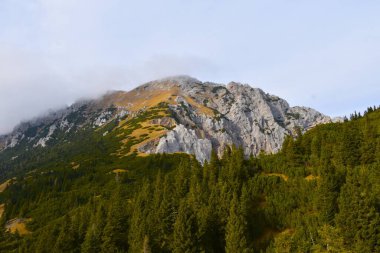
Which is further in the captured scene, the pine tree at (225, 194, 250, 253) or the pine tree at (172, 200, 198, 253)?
the pine tree at (172, 200, 198, 253)

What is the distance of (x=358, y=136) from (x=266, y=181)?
105ft

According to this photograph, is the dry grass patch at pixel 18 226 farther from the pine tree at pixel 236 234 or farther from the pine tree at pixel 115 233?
the pine tree at pixel 236 234

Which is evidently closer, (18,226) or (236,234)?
(236,234)

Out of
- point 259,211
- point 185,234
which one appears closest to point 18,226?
point 185,234

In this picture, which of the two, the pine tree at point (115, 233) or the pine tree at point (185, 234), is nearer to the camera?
the pine tree at point (185, 234)

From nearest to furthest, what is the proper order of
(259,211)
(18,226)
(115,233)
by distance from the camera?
(115,233) < (259,211) < (18,226)

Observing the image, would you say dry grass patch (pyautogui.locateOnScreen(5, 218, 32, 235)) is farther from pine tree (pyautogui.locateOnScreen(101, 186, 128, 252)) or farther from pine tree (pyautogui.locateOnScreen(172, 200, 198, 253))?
pine tree (pyautogui.locateOnScreen(172, 200, 198, 253))

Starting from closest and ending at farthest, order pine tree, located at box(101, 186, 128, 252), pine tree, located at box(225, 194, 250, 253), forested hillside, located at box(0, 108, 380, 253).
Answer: forested hillside, located at box(0, 108, 380, 253)
pine tree, located at box(225, 194, 250, 253)
pine tree, located at box(101, 186, 128, 252)

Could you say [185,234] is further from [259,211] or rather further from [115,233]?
[259,211]

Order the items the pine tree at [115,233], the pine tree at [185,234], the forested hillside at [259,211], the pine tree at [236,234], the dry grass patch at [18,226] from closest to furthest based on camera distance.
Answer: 1. the forested hillside at [259,211]
2. the pine tree at [236,234]
3. the pine tree at [185,234]
4. the pine tree at [115,233]
5. the dry grass patch at [18,226]

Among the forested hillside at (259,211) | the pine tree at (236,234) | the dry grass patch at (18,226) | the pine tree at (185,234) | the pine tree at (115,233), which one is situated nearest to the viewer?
the forested hillside at (259,211)

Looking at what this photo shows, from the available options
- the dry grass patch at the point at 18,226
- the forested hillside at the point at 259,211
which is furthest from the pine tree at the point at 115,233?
the dry grass patch at the point at 18,226

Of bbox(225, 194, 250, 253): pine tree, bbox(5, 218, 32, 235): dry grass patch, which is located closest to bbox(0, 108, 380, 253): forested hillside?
bbox(225, 194, 250, 253): pine tree

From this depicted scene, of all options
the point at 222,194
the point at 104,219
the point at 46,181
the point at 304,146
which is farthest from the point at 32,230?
the point at 304,146
